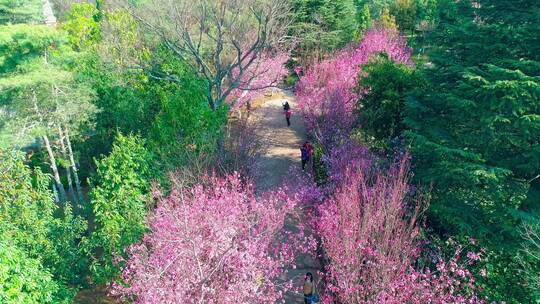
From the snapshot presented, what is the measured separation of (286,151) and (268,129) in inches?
127

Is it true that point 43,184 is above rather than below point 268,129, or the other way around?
above

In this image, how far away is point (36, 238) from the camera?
7.97m

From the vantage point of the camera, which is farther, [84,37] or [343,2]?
[343,2]

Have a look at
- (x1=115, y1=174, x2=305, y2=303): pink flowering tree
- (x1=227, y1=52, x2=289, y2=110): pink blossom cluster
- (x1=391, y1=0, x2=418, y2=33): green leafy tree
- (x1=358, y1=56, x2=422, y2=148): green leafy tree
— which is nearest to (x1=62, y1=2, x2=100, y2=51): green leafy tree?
(x1=227, y1=52, x2=289, y2=110): pink blossom cluster

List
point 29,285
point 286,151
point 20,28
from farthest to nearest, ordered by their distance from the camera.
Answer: point 286,151, point 20,28, point 29,285

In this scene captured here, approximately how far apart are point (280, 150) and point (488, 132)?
34.2 ft

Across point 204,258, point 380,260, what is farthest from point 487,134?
point 204,258

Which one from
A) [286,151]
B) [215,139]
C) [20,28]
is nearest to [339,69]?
[286,151]

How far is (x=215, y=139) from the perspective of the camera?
1177 centimetres

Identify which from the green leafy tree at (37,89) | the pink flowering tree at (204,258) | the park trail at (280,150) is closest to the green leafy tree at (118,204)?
the pink flowering tree at (204,258)

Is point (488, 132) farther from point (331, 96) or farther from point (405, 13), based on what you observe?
point (405, 13)

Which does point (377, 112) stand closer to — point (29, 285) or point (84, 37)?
point (29, 285)

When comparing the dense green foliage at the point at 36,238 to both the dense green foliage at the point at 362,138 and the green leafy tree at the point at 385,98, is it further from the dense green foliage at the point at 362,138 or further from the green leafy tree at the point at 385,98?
the green leafy tree at the point at 385,98

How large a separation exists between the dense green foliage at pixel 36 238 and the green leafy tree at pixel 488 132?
888cm
